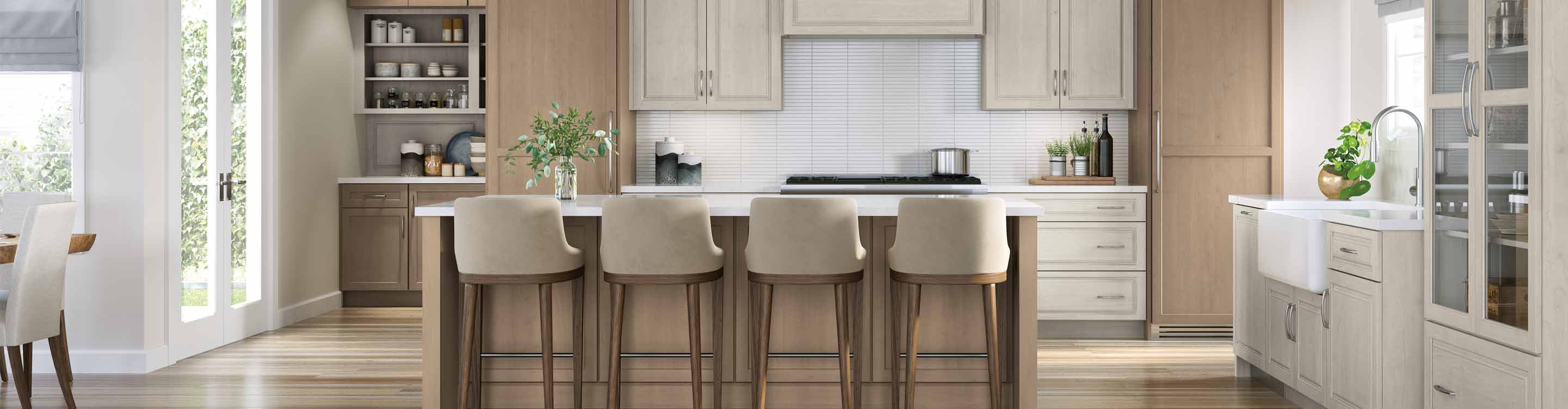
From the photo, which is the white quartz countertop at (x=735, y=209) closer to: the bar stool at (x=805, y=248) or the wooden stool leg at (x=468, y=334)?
the bar stool at (x=805, y=248)

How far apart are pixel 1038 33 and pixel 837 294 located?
2679mm

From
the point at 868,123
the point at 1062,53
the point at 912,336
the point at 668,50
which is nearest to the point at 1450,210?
the point at 912,336

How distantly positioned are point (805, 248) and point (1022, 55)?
2687 mm

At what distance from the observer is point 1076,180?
17.5ft

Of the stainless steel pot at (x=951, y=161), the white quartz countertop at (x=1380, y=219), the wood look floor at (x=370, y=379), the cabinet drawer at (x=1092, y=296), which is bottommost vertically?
the wood look floor at (x=370, y=379)

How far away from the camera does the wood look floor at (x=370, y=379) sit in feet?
12.5

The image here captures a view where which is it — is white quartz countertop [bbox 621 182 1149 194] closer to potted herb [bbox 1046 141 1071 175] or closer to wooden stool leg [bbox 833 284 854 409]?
potted herb [bbox 1046 141 1071 175]

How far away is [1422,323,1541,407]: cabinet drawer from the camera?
2.58 meters

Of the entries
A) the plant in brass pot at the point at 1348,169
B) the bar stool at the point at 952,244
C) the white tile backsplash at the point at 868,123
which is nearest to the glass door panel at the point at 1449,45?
the plant in brass pot at the point at 1348,169

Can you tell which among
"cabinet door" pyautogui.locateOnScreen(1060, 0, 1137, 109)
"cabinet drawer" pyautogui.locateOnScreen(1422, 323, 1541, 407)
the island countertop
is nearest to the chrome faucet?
"cabinet drawer" pyautogui.locateOnScreen(1422, 323, 1541, 407)

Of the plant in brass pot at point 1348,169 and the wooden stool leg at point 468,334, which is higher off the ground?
the plant in brass pot at point 1348,169

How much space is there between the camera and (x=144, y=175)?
4.32 meters

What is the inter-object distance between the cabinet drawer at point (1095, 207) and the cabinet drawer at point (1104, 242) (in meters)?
0.03

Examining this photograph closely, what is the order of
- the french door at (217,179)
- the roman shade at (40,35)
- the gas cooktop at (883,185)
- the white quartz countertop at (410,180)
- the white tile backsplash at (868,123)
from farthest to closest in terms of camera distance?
1. the white quartz countertop at (410,180)
2. the white tile backsplash at (868,123)
3. the gas cooktop at (883,185)
4. the french door at (217,179)
5. the roman shade at (40,35)
